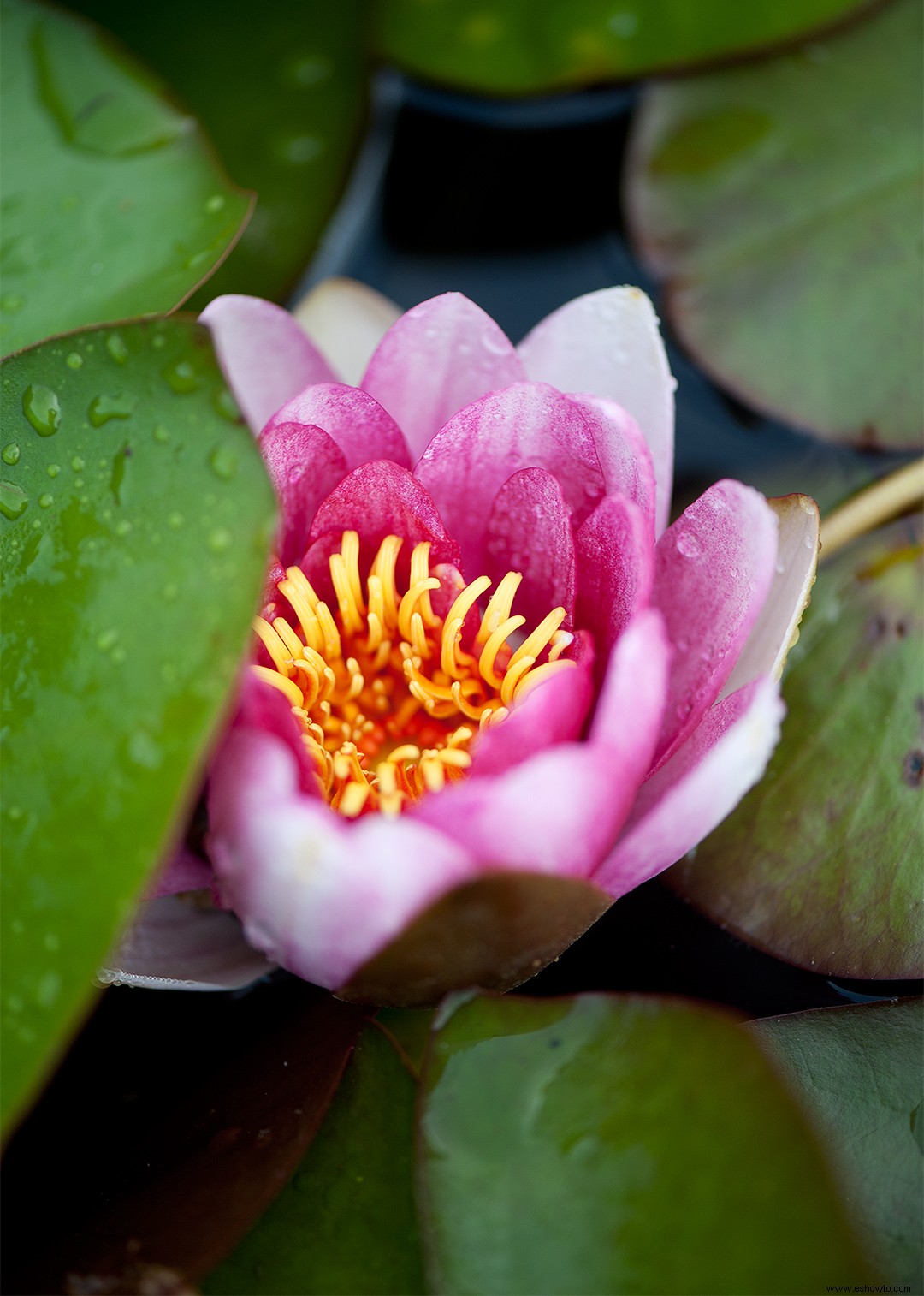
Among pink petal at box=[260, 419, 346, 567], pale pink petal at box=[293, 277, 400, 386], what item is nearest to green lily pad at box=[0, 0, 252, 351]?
pale pink petal at box=[293, 277, 400, 386]

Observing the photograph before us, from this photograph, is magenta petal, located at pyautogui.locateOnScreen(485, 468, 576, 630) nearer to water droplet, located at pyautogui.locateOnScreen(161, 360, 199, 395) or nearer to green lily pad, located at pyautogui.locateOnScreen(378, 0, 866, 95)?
water droplet, located at pyautogui.locateOnScreen(161, 360, 199, 395)

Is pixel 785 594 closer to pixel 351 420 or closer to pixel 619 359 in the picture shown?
pixel 619 359

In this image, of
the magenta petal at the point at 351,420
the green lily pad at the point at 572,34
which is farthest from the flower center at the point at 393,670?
the green lily pad at the point at 572,34

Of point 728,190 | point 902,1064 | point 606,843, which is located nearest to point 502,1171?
point 606,843

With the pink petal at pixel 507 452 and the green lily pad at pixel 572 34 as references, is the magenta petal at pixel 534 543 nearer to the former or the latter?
the pink petal at pixel 507 452

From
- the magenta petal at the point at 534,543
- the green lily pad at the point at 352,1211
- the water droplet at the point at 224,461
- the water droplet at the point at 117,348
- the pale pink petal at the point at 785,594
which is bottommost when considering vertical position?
the green lily pad at the point at 352,1211

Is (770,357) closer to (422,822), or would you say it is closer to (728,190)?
(728,190)
